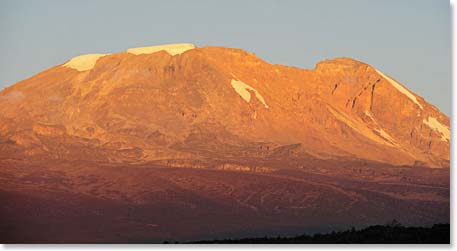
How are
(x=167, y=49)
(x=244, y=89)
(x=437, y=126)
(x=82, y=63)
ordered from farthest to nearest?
(x=437, y=126), (x=167, y=49), (x=244, y=89), (x=82, y=63)

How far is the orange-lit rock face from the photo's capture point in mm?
77938

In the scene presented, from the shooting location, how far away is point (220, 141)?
79562mm

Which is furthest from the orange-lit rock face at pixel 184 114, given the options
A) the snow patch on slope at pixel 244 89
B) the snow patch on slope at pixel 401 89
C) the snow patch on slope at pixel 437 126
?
the snow patch on slope at pixel 401 89

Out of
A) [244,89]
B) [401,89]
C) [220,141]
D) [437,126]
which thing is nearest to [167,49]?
[244,89]

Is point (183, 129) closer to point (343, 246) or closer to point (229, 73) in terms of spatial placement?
point (229, 73)

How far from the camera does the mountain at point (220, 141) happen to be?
66.8 meters

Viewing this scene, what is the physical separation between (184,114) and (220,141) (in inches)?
191

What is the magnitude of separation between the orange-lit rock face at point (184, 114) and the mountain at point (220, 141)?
0.13 meters

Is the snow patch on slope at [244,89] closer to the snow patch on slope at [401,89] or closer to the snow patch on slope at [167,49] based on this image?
the snow patch on slope at [167,49]

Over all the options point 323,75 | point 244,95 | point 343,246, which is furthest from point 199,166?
point 343,246

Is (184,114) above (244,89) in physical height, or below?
below

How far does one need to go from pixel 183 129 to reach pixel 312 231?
21375mm

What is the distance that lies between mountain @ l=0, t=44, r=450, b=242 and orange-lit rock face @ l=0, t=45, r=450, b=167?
126mm

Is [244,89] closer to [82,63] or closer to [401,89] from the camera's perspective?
[82,63]
